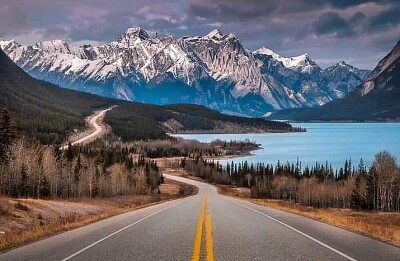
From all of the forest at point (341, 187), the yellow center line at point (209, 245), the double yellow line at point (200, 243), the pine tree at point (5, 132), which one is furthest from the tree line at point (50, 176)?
the yellow center line at point (209, 245)

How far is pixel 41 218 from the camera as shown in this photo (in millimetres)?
32094

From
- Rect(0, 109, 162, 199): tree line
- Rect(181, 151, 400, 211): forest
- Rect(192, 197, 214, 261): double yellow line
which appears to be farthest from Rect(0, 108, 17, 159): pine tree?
Rect(181, 151, 400, 211): forest

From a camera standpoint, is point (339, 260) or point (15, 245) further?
point (15, 245)

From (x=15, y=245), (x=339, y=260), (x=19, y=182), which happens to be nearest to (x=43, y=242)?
(x=15, y=245)

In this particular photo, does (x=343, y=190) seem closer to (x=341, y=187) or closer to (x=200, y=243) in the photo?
(x=341, y=187)

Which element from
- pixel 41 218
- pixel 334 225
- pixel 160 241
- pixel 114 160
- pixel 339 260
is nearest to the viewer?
pixel 339 260

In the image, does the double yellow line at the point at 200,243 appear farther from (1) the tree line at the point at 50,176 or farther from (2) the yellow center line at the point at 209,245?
(1) the tree line at the point at 50,176

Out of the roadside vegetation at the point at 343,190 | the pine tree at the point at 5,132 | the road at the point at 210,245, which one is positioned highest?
the pine tree at the point at 5,132

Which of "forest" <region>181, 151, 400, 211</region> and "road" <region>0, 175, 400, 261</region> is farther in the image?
"forest" <region>181, 151, 400, 211</region>

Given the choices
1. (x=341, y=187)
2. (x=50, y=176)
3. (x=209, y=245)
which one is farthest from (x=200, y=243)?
(x=341, y=187)

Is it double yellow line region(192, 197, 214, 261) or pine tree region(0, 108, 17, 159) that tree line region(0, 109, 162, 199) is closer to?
pine tree region(0, 108, 17, 159)

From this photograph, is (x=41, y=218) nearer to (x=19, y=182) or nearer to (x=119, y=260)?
(x=119, y=260)

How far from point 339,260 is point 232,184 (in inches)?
7073

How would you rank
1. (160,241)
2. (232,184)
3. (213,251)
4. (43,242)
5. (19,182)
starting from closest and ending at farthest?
(213,251), (160,241), (43,242), (19,182), (232,184)
